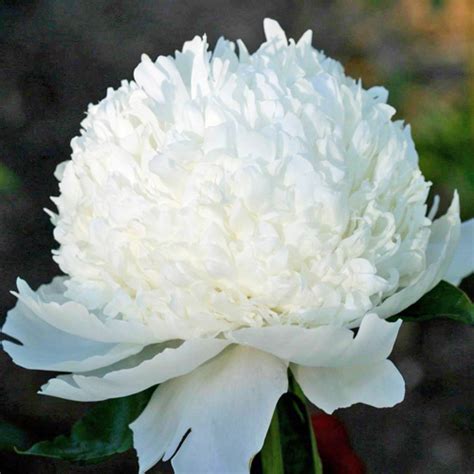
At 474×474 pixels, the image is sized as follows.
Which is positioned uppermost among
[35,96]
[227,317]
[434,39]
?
[227,317]

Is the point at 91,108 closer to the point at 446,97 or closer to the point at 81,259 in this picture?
the point at 81,259

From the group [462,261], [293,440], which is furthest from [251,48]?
[293,440]

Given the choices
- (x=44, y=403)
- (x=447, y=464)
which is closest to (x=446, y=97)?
(x=447, y=464)

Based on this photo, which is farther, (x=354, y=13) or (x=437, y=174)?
(x=354, y=13)

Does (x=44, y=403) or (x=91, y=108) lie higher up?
(x=91, y=108)

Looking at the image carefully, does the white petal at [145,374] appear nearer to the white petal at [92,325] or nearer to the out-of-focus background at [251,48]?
the white petal at [92,325]

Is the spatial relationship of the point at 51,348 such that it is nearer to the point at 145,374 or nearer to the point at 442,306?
the point at 145,374
